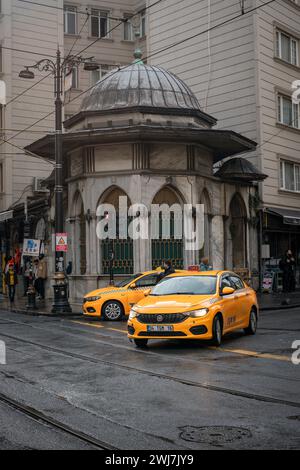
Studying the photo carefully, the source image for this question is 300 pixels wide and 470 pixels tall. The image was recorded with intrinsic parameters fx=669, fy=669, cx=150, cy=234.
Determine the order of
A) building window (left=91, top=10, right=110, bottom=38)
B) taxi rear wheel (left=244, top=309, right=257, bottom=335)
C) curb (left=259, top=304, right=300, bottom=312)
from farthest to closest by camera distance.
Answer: building window (left=91, top=10, right=110, bottom=38) → curb (left=259, top=304, right=300, bottom=312) → taxi rear wheel (left=244, top=309, right=257, bottom=335)

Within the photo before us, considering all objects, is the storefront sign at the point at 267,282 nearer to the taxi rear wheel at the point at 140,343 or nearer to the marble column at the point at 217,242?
the marble column at the point at 217,242

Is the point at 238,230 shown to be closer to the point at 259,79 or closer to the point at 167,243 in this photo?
the point at 167,243

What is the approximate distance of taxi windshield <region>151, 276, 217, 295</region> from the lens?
13.3m

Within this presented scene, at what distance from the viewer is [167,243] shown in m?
25.3

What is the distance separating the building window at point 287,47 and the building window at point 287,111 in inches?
76.3

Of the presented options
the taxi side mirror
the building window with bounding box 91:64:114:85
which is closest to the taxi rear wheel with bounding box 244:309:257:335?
the taxi side mirror

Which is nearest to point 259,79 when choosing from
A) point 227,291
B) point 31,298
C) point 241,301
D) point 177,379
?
point 31,298

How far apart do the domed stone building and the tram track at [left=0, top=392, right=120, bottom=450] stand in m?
16.9

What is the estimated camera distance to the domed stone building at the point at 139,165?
24.8 meters

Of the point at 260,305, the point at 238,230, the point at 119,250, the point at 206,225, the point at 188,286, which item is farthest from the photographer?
the point at 238,230

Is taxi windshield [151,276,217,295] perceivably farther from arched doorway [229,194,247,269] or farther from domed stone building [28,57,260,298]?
arched doorway [229,194,247,269]

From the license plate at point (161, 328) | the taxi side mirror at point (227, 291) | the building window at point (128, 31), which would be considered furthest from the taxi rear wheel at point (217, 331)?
the building window at point (128, 31)

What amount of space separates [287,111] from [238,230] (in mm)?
7293

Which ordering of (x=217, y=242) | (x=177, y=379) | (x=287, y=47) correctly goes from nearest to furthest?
(x=177, y=379)
(x=217, y=242)
(x=287, y=47)
